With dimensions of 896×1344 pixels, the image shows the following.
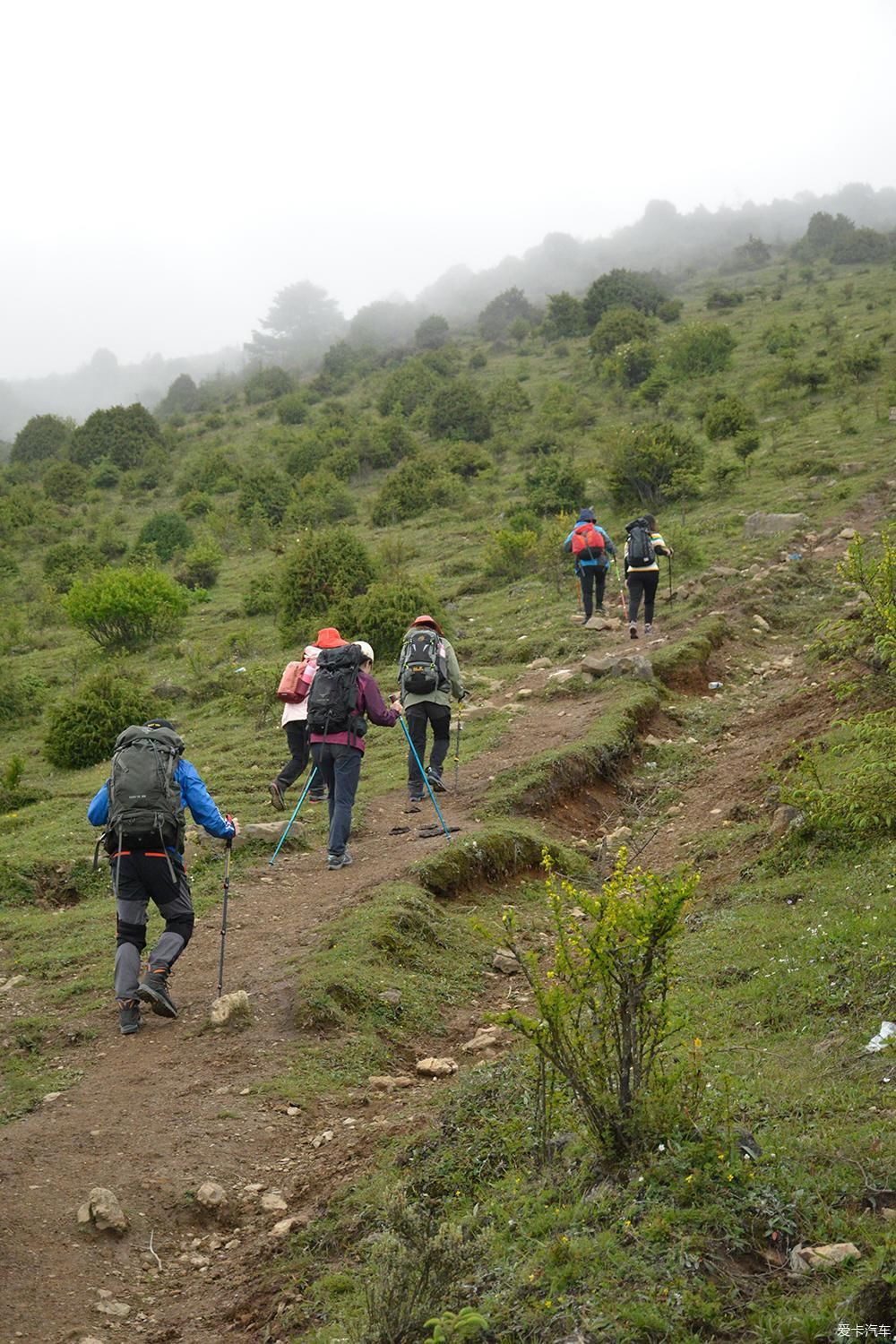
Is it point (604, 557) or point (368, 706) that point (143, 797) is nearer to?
point (368, 706)

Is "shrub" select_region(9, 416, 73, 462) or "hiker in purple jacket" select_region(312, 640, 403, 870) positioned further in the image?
"shrub" select_region(9, 416, 73, 462)

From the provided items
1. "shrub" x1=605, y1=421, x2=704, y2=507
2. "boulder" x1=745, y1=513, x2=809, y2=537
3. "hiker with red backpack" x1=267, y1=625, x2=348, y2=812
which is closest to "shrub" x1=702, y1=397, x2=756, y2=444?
"shrub" x1=605, y1=421, x2=704, y2=507

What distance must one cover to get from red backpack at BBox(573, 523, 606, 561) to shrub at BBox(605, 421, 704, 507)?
7.65 meters

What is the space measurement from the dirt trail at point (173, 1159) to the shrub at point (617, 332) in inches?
1615

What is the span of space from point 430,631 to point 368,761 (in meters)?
2.86

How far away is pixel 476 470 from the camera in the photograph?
34.2 m

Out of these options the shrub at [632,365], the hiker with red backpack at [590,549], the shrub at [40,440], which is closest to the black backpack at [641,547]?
the hiker with red backpack at [590,549]

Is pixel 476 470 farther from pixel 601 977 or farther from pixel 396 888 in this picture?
pixel 601 977

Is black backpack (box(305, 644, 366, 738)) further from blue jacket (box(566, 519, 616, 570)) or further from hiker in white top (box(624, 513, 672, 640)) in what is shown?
blue jacket (box(566, 519, 616, 570))

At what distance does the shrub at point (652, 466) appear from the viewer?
77.0ft

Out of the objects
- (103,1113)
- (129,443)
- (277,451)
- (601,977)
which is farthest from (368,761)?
(129,443)

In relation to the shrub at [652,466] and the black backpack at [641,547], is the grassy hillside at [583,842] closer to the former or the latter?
the shrub at [652,466]

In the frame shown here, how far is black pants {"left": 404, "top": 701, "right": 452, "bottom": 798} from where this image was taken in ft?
33.8

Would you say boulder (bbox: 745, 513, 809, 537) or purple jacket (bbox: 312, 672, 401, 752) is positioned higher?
boulder (bbox: 745, 513, 809, 537)
